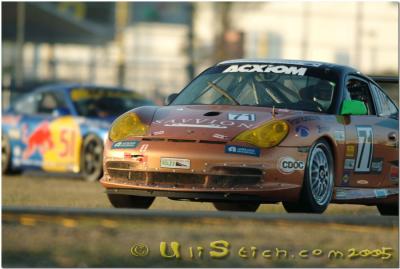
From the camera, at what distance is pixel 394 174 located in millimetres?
9961

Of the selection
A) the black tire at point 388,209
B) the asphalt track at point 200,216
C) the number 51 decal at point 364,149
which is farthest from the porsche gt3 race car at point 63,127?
the asphalt track at point 200,216

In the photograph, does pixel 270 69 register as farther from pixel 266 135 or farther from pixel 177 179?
pixel 177 179

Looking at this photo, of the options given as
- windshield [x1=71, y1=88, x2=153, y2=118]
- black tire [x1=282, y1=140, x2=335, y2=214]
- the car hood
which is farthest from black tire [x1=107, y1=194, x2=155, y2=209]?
windshield [x1=71, y1=88, x2=153, y2=118]

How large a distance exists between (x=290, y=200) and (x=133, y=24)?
4970 cm

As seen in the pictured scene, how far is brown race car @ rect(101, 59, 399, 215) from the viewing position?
8.30m

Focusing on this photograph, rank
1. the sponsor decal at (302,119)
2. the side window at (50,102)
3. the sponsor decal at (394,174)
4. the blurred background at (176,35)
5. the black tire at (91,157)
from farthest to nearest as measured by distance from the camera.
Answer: the blurred background at (176,35)
the side window at (50,102)
the black tire at (91,157)
the sponsor decal at (394,174)
the sponsor decal at (302,119)

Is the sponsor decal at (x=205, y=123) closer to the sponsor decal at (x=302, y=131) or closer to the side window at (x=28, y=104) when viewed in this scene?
the sponsor decal at (x=302, y=131)

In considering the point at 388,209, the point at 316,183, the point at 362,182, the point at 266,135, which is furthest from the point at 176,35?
the point at 266,135

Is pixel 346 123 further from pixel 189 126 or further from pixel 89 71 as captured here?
pixel 89 71

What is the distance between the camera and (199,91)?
386 inches

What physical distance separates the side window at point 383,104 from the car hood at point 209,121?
161 cm

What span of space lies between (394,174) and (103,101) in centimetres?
656

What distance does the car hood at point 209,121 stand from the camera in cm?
846

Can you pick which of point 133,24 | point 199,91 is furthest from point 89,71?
point 199,91
